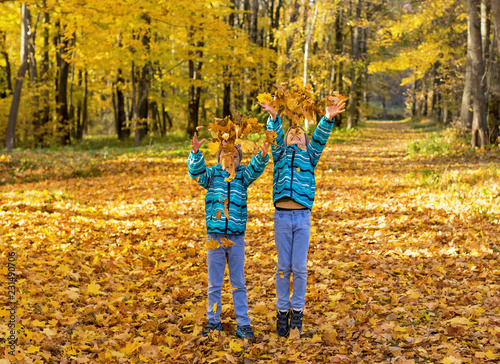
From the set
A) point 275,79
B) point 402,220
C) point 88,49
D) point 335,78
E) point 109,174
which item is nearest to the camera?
point 402,220

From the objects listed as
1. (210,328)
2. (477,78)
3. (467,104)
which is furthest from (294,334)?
(467,104)

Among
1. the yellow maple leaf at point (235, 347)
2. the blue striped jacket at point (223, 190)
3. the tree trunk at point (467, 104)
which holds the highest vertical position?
the tree trunk at point (467, 104)

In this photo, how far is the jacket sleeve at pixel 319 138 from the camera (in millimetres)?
4086

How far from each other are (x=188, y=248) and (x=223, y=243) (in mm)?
3390

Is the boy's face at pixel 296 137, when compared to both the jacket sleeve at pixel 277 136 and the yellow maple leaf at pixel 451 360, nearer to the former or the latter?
the jacket sleeve at pixel 277 136

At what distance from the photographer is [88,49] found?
Result: 672 inches

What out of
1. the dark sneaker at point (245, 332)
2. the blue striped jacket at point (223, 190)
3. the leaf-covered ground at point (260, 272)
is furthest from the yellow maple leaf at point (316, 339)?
the blue striped jacket at point (223, 190)

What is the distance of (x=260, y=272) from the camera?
6180 mm

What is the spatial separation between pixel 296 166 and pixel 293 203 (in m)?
0.36

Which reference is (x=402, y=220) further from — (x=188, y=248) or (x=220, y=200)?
(x=220, y=200)

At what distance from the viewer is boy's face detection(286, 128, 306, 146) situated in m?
4.11

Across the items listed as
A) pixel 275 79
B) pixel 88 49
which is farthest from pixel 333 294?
pixel 275 79

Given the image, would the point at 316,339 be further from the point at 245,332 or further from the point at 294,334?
the point at 245,332

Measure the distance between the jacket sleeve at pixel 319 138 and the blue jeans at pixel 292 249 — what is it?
575 millimetres
